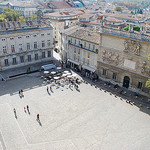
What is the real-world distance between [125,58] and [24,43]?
32253mm

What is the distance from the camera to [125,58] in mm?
46594

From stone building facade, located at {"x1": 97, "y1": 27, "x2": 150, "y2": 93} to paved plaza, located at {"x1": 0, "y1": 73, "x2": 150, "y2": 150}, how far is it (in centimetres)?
644

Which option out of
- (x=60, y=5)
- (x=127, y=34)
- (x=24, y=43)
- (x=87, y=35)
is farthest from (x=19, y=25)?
(x=60, y=5)

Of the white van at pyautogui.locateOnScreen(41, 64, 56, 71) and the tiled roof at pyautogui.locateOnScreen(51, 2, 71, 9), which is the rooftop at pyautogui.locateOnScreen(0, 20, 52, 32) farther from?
the tiled roof at pyautogui.locateOnScreen(51, 2, 71, 9)

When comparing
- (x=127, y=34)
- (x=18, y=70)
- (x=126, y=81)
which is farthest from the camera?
(x=18, y=70)

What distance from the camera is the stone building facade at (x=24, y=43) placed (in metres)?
56.4

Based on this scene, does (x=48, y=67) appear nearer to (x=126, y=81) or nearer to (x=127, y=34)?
(x=126, y=81)

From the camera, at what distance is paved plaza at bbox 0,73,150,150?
102 feet

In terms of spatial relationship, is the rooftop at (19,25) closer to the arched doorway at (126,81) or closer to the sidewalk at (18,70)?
the sidewalk at (18,70)

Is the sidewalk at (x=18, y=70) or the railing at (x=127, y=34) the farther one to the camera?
the sidewalk at (x=18, y=70)

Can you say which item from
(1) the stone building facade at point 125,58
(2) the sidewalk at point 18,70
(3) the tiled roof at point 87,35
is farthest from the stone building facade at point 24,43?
(1) the stone building facade at point 125,58

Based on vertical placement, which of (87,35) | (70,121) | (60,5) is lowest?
(70,121)

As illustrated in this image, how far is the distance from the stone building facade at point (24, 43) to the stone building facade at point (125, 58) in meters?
21.9

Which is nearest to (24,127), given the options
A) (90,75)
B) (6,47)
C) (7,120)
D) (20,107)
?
(7,120)
